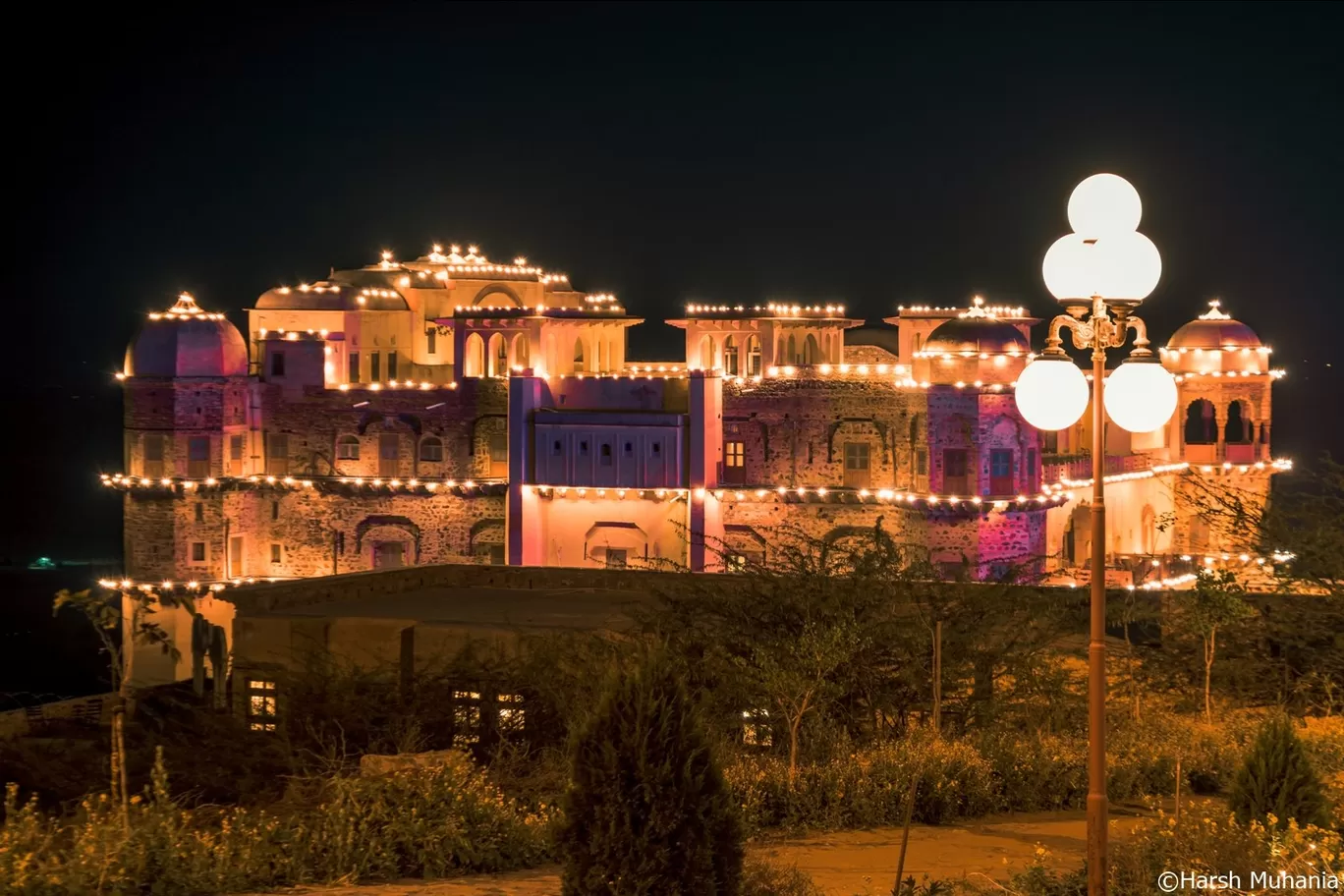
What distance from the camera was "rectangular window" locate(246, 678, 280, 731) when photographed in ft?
60.7

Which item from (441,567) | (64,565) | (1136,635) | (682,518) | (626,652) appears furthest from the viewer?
(64,565)

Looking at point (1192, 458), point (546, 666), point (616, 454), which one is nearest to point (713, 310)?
point (616, 454)

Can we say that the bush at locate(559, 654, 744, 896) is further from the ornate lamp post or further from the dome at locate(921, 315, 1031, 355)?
the dome at locate(921, 315, 1031, 355)

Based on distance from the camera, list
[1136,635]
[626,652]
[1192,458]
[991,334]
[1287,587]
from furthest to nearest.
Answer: [1192,458] → [991,334] → [1136,635] → [1287,587] → [626,652]

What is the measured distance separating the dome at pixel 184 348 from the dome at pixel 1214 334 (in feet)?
63.6

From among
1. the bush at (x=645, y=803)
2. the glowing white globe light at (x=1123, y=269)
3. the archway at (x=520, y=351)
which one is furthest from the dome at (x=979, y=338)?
the bush at (x=645, y=803)

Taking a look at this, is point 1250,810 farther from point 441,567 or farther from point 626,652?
point 441,567

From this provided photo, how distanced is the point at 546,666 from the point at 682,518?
54.3 ft

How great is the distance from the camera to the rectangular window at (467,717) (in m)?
17.0

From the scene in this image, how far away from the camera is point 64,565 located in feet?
200

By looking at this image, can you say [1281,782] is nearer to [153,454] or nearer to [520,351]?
[520,351]

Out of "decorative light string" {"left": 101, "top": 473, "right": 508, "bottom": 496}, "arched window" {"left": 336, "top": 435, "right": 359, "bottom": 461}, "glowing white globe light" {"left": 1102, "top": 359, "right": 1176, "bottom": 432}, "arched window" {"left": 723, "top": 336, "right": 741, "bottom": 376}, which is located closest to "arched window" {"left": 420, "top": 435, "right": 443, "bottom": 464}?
"decorative light string" {"left": 101, "top": 473, "right": 508, "bottom": 496}

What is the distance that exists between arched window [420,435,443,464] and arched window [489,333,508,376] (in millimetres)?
1792

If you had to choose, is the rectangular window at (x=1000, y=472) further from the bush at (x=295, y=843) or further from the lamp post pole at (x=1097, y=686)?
the lamp post pole at (x=1097, y=686)
